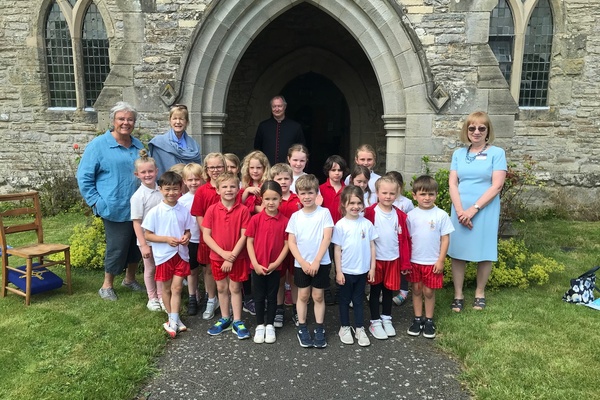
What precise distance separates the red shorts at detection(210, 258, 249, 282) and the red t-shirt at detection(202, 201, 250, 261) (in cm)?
4

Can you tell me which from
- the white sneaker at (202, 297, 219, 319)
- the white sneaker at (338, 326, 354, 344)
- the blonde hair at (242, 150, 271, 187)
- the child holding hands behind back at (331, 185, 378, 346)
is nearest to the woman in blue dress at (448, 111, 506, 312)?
the child holding hands behind back at (331, 185, 378, 346)

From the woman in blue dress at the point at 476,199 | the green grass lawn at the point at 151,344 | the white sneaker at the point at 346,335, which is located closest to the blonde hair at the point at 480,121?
the woman in blue dress at the point at 476,199

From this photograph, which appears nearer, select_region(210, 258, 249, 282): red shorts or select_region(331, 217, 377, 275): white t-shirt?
select_region(331, 217, 377, 275): white t-shirt

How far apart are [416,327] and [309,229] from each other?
4.30 feet

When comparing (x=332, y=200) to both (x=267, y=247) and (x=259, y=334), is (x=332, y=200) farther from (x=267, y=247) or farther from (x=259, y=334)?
(x=259, y=334)

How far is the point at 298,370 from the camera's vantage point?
322 cm

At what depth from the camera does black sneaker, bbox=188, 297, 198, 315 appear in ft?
13.7

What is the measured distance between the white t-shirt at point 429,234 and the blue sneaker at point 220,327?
173 centimetres

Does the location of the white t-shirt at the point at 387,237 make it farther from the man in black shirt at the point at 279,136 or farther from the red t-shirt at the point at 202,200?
the man in black shirt at the point at 279,136

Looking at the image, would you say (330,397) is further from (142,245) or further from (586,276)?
(586,276)

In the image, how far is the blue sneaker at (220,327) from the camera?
375cm

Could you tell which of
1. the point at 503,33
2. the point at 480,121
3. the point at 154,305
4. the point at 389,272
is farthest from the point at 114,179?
the point at 503,33

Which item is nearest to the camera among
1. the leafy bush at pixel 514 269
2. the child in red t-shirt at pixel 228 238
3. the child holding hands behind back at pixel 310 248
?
the child holding hands behind back at pixel 310 248

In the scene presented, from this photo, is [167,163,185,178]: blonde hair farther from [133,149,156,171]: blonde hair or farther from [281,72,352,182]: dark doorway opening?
[281,72,352,182]: dark doorway opening
